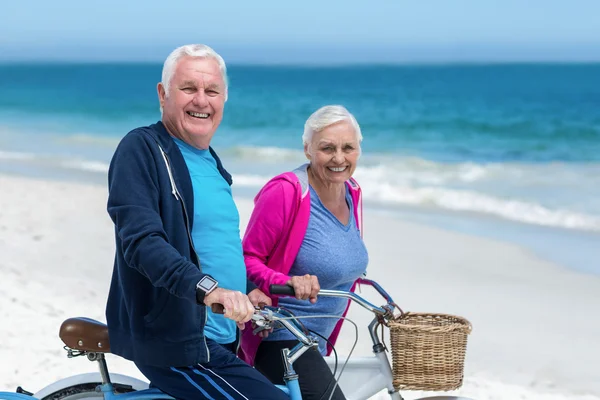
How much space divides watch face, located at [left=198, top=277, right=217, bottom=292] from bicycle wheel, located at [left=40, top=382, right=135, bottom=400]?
856 millimetres

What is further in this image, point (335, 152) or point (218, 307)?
point (335, 152)

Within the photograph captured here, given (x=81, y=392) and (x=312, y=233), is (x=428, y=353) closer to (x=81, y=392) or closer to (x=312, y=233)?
(x=312, y=233)

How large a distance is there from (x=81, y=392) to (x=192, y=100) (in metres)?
1.07

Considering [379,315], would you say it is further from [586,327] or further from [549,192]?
[549,192]

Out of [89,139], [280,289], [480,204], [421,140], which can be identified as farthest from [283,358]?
[421,140]

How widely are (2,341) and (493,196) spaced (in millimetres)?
10535

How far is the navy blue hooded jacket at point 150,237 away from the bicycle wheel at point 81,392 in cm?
39

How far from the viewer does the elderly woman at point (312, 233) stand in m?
3.55

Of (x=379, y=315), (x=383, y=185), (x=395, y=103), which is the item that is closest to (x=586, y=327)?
(x=379, y=315)

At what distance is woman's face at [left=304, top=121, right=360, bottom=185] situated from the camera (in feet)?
12.1

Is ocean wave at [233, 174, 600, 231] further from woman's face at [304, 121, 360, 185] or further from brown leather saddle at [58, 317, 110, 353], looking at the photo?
brown leather saddle at [58, 317, 110, 353]

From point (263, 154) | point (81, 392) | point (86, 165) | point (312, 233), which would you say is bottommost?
point (86, 165)

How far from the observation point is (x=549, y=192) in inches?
640

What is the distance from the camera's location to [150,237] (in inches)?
104
